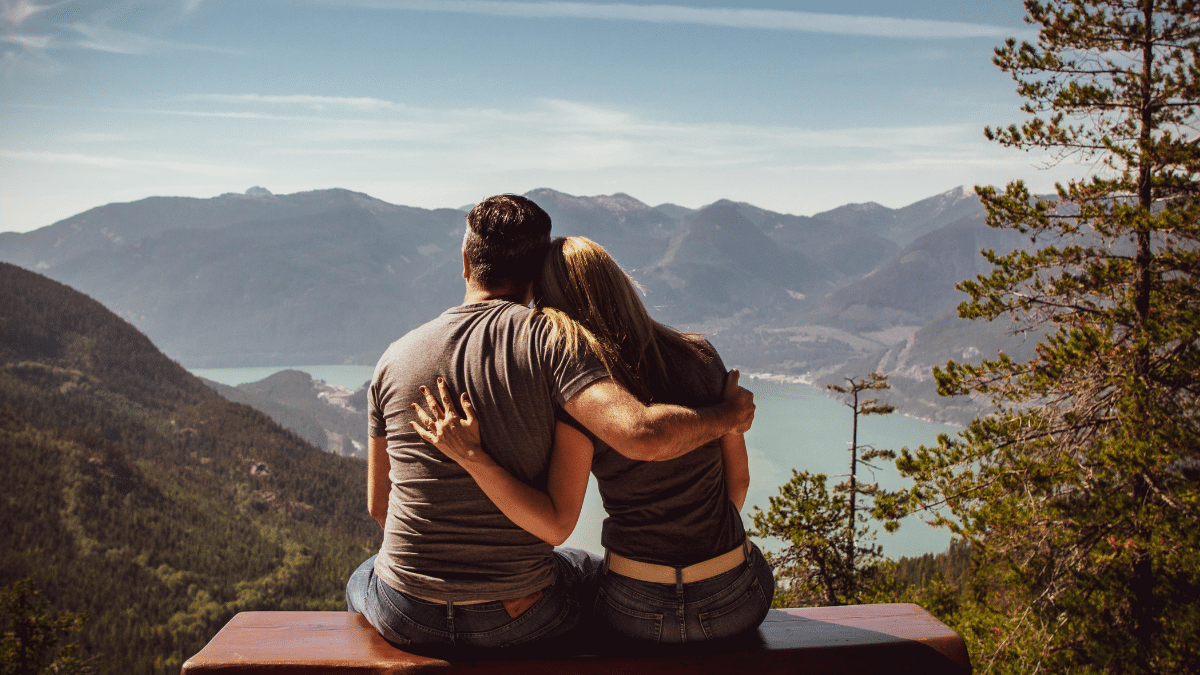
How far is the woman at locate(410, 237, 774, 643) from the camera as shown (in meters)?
2.02

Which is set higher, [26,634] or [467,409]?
[467,409]

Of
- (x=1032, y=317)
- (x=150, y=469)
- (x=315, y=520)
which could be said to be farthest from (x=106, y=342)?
(x=1032, y=317)

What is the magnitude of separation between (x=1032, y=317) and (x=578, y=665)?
8.79 m

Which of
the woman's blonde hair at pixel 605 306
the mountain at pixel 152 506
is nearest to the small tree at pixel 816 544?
the woman's blonde hair at pixel 605 306

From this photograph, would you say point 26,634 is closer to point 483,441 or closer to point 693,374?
point 483,441

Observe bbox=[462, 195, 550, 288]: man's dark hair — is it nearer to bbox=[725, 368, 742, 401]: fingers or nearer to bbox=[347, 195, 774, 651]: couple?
bbox=[347, 195, 774, 651]: couple

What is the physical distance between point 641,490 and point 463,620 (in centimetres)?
61

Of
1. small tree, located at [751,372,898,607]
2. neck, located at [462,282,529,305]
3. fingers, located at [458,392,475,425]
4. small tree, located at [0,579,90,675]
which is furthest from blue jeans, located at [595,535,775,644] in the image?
small tree, located at [0,579,90,675]

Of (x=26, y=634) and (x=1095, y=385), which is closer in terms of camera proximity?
(x=1095, y=385)

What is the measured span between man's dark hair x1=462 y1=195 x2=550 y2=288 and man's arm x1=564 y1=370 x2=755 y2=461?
46cm

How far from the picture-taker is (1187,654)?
25.8ft

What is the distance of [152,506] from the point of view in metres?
97.6

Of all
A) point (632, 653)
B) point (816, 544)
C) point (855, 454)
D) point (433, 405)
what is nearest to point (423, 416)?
point (433, 405)

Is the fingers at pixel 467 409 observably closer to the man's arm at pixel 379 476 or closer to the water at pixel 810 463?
the man's arm at pixel 379 476
